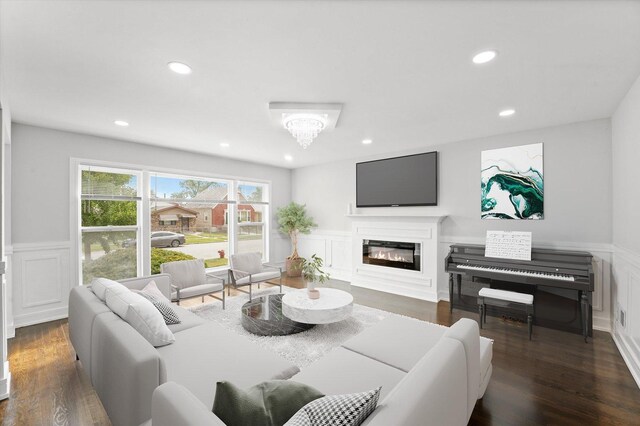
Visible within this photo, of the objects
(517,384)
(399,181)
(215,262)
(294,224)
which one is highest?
(399,181)

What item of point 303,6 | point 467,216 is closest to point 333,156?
point 467,216

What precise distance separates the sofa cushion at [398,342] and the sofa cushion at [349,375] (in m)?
0.09

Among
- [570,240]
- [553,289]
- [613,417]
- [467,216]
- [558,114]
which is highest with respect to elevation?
[558,114]

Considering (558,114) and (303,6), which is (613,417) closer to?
(558,114)

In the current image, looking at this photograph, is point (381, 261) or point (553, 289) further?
point (381, 261)

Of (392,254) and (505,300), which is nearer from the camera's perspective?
(505,300)

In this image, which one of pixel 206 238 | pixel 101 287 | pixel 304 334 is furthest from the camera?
pixel 206 238

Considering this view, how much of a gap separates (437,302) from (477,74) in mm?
3385

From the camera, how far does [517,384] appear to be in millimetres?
2334

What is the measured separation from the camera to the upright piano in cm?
313

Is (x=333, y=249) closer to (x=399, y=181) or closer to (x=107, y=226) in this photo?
(x=399, y=181)

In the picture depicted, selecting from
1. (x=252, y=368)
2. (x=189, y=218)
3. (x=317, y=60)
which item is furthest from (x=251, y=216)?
(x=252, y=368)

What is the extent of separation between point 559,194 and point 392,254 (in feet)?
8.33

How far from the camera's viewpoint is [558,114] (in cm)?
330
